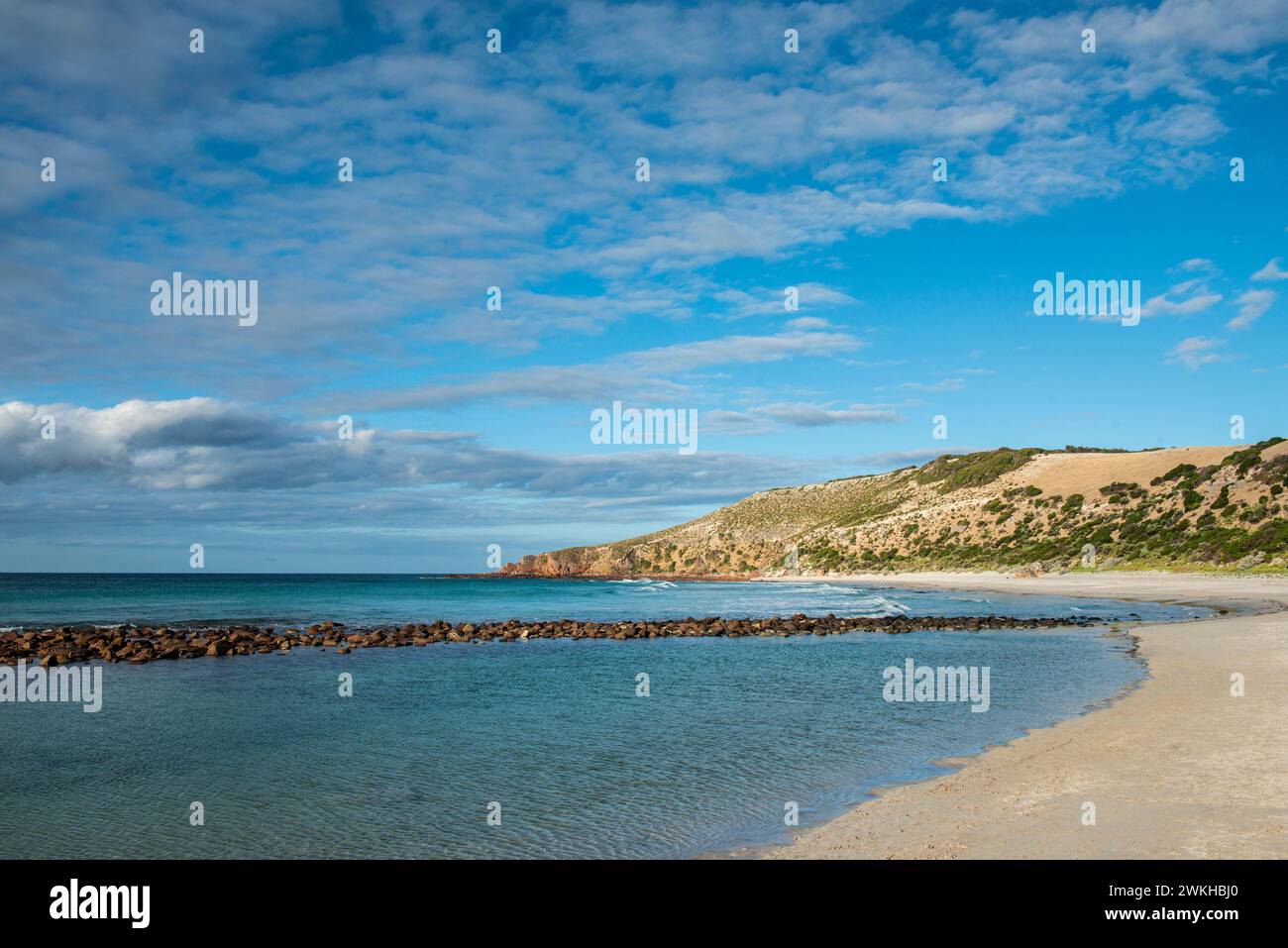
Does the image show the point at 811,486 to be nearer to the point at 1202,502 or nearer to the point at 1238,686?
the point at 1202,502

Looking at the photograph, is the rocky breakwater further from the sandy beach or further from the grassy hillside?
the grassy hillside

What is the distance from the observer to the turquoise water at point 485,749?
10.6m

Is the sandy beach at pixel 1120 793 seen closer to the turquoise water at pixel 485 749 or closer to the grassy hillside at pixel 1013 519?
the turquoise water at pixel 485 749

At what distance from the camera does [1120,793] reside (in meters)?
10.9

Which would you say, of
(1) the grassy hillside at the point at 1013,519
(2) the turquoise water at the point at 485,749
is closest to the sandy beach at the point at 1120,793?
(2) the turquoise water at the point at 485,749

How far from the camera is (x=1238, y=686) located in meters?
19.3

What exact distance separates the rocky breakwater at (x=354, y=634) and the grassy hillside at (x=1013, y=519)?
32256 millimetres

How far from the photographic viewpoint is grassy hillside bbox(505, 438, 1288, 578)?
71.1m

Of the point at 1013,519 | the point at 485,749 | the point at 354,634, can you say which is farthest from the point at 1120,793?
the point at 1013,519

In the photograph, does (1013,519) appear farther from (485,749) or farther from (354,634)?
(485,749)

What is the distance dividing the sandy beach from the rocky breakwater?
23370 mm

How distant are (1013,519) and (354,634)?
8635cm

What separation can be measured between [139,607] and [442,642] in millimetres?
41811
